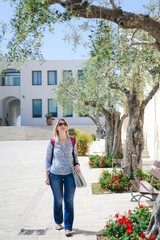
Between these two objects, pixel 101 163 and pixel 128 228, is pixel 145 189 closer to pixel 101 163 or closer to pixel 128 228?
pixel 128 228

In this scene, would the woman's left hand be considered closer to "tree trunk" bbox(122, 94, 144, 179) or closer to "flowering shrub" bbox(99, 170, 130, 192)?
"flowering shrub" bbox(99, 170, 130, 192)

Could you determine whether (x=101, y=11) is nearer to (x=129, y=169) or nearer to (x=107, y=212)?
(x=107, y=212)

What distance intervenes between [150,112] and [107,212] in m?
13.3

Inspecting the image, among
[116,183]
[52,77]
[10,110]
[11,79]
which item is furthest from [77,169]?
[10,110]

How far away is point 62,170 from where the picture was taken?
668 centimetres

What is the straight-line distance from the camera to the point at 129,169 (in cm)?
1170

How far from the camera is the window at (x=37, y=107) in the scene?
48391 mm

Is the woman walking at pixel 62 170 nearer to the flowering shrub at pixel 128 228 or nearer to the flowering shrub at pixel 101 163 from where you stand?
the flowering shrub at pixel 128 228

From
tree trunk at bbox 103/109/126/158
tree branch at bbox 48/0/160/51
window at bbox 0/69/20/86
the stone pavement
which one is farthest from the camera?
window at bbox 0/69/20/86

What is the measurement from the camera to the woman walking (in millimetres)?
6668

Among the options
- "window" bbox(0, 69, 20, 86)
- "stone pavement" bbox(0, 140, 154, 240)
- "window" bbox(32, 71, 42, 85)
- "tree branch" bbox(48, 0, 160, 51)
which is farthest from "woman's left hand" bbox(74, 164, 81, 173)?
"window" bbox(0, 69, 20, 86)

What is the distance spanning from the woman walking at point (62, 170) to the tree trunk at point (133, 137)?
199 inches

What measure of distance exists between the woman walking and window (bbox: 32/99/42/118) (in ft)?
137

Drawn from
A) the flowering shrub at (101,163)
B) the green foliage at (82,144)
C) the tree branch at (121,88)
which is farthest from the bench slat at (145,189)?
the green foliage at (82,144)
